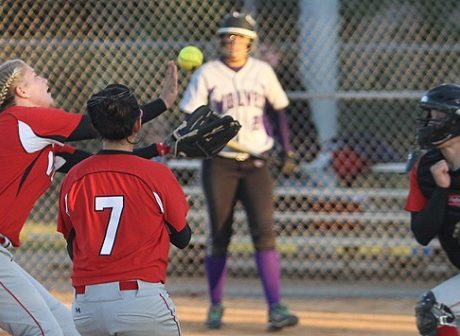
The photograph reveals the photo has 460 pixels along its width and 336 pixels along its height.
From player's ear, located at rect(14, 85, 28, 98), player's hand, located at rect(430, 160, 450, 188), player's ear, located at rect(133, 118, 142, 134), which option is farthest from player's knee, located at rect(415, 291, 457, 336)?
player's ear, located at rect(14, 85, 28, 98)

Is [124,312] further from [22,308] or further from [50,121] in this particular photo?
[50,121]

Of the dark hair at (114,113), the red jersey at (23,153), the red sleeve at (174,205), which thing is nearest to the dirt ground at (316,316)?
the red jersey at (23,153)

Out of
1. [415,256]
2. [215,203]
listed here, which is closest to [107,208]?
[215,203]

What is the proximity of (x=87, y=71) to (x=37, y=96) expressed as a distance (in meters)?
4.03

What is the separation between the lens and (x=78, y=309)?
396 cm

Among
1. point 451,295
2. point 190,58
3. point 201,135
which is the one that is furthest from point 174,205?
point 190,58

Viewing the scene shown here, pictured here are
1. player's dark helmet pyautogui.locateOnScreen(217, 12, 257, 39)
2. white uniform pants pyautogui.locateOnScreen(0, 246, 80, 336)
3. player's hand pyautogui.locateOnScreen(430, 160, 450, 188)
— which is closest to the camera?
white uniform pants pyautogui.locateOnScreen(0, 246, 80, 336)

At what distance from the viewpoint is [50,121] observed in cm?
449

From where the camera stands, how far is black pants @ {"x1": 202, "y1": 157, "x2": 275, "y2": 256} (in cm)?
685

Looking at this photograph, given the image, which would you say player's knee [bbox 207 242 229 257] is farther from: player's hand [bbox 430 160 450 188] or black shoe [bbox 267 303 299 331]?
player's hand [bbox 430 160 450 188]

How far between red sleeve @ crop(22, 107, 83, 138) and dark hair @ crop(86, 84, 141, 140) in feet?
1.71

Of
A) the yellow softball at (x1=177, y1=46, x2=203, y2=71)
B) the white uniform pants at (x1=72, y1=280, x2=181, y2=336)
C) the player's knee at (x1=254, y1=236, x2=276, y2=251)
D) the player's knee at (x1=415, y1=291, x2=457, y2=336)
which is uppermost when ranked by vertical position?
the yellow softball at (x1=177, y1=46, x2=203, y2=71)

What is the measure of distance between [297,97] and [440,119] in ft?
12.3

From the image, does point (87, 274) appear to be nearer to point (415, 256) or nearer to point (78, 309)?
point (78, 309)
